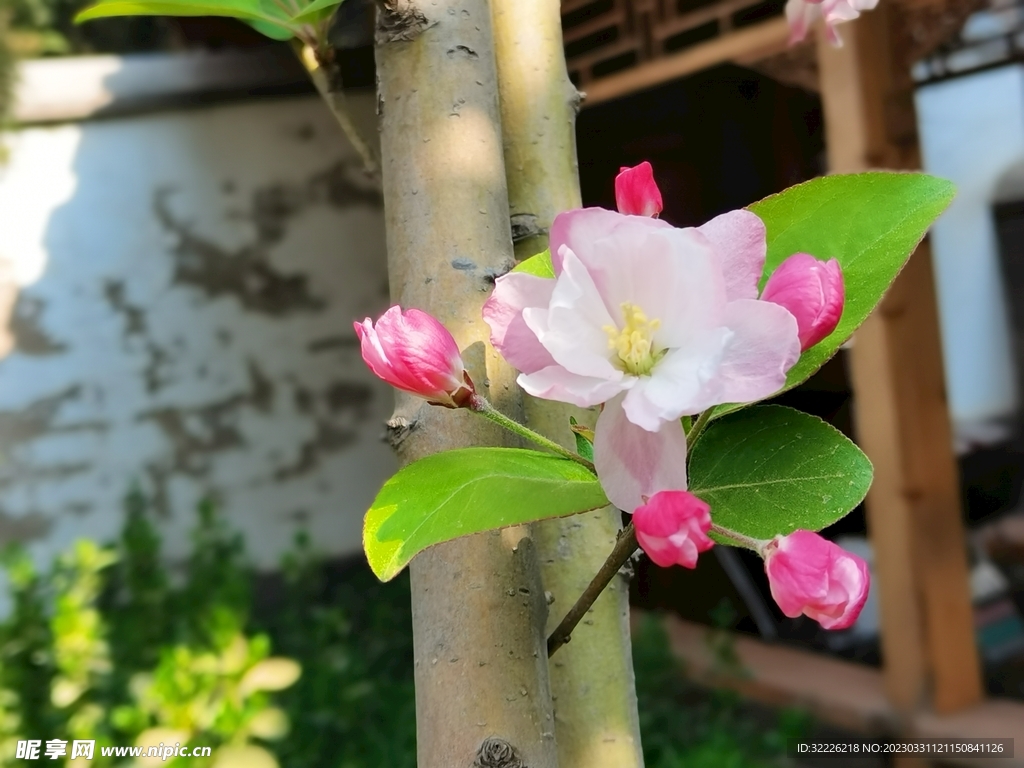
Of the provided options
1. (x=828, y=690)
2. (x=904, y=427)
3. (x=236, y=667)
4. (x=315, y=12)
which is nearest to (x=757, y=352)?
(x=315, y=12)

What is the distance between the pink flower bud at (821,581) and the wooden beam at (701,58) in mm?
1376

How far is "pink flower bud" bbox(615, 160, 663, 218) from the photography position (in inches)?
10.7

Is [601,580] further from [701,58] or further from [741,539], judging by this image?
[701,58]

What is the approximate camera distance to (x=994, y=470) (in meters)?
2.18

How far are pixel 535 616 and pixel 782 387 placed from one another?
11 centimetres

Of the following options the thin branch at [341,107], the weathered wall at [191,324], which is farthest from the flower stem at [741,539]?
the weathered wall at [191,324]

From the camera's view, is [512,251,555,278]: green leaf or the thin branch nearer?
[512,251,555,278]: green leaf

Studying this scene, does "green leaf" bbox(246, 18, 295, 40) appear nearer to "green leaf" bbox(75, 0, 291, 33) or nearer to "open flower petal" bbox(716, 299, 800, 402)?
"green leaf" bbox(75, 0, 291, 33)

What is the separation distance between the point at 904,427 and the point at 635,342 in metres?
1.34

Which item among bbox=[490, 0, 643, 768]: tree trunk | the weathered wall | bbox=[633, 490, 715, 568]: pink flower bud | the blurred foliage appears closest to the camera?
bbox=[633, 490, 715, 568]: pink flower bud

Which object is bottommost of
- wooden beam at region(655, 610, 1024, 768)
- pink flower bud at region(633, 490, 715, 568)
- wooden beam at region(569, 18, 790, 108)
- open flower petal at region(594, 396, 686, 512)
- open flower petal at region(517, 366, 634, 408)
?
wooden beam at region(655, 610, 1024, 768)

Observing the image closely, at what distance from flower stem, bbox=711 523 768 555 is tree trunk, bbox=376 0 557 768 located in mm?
66

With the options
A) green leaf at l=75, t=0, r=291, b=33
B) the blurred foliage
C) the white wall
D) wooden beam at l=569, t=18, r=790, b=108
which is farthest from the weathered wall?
green leaf at l=75, t=0, r=291, b=33

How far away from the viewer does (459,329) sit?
30 cm
